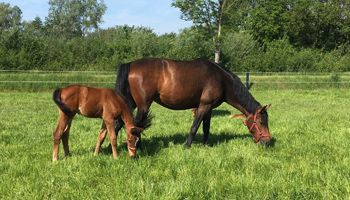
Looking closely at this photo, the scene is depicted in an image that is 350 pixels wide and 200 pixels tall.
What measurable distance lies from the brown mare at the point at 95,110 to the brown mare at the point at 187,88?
0.50 m

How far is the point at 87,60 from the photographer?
28.2 meters

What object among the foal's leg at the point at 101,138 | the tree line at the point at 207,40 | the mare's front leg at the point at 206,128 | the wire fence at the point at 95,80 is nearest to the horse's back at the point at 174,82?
the mare's front leg at the point at 206,128

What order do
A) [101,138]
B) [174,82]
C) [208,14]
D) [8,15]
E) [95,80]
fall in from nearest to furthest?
[101,138]
[174,82]
[95,80]
[208,14]
[8,15]

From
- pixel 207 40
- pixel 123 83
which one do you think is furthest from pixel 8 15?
pixel 123 83

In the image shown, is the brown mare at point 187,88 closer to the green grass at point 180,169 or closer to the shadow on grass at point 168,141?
the shadow on grass at point 168,141

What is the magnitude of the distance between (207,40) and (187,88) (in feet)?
92.7

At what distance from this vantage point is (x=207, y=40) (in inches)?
1277

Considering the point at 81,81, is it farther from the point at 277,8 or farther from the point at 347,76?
the point at 277,8

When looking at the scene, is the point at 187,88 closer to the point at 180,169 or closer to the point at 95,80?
the point at 180,169

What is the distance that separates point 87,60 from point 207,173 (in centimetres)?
2683


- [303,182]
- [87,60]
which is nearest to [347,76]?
[303,182]

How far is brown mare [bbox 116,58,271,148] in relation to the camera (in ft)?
16.7

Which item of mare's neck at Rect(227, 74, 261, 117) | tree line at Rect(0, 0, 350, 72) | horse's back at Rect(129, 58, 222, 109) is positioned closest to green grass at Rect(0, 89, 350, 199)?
mare's neck at Rect(227, 74, 261, 117)

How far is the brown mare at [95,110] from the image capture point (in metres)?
4.08
